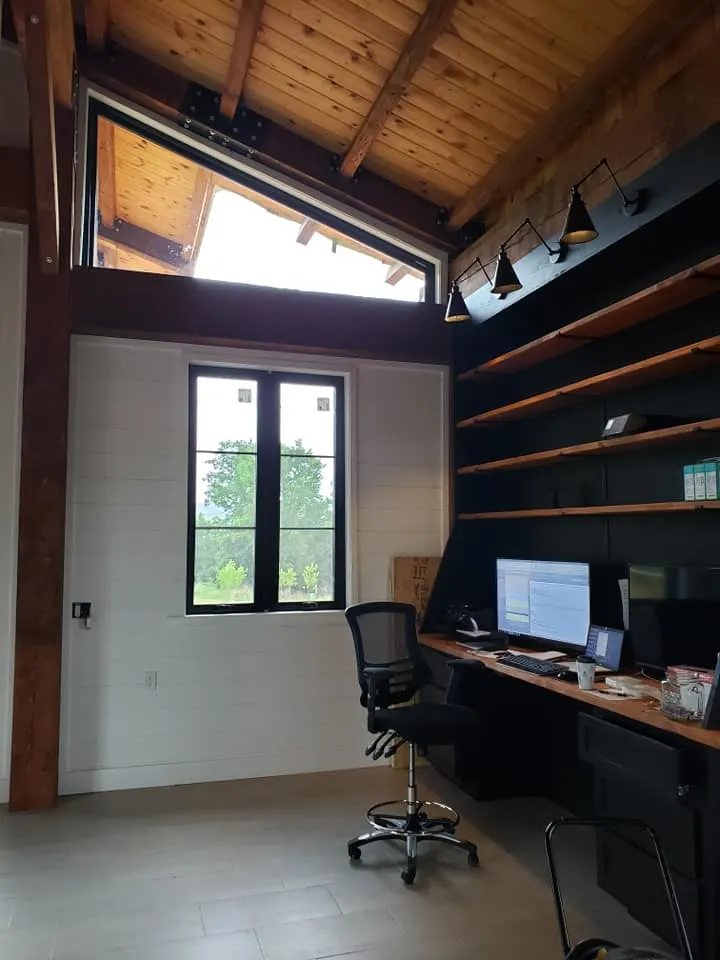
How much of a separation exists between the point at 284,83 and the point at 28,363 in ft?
7.36

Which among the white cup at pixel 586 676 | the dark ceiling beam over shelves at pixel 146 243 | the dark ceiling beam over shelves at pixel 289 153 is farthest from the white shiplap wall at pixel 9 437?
the white cup at pixel 586 676

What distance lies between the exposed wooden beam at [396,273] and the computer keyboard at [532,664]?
8.67ft

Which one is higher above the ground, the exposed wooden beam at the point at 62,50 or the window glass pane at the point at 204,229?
the exposed wooden beam at the point at 62,50

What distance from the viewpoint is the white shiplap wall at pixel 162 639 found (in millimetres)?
4219

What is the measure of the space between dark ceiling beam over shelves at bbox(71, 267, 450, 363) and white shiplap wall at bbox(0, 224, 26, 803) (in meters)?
0.33

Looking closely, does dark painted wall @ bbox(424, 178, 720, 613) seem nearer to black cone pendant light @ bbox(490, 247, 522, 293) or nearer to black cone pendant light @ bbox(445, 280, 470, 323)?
black cone pendant light @ bbox(490, 247, 522, 293)

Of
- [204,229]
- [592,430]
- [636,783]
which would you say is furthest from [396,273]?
[636,783]

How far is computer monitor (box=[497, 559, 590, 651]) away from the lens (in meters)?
3.69

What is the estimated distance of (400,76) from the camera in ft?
12.9

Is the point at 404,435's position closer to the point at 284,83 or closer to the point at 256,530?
the point at 256,530

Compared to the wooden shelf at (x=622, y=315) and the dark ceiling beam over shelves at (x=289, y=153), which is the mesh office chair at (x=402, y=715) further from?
the dark ceiling beam over shelves at (x=289, y=153)

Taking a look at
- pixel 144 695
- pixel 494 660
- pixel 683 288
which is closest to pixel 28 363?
pixel 144 695

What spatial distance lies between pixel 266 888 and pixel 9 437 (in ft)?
8.88

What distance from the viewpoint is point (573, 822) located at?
6.14 ft
